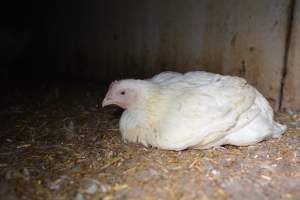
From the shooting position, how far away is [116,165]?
131 inches

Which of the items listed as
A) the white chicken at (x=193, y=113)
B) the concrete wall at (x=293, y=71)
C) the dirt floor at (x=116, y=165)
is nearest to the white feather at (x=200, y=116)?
the white chicken at (x=193, y=113)

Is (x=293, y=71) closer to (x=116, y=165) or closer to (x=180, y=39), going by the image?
(x=180, y=39)

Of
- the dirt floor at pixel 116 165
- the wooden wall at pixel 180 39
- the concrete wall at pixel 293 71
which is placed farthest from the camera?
the wooden wall at pixel 180 39

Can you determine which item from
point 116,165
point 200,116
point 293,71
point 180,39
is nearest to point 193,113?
point 200,116

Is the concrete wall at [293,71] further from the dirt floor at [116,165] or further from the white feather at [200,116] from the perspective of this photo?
the white feather at [200,116]

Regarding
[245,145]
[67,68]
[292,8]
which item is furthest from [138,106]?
[67,68]

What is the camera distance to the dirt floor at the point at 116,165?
9.55 feet

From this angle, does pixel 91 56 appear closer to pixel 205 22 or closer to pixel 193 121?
pixel 205 22

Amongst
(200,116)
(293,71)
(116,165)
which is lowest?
(116,165)

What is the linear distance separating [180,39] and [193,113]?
1.68 meters

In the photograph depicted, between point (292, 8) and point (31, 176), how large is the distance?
304 centimetres

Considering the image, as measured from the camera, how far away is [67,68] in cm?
620

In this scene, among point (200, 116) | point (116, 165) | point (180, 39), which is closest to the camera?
point (116, 165)

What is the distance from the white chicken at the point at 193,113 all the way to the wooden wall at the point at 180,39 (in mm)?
741
